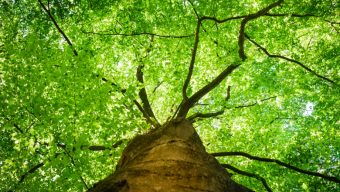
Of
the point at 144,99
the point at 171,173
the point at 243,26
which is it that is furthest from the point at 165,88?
the point at 171,173

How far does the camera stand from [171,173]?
3352 mm

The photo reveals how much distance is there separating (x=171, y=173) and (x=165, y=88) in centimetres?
1119

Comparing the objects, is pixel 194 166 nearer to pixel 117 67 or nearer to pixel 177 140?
pixel 177 140

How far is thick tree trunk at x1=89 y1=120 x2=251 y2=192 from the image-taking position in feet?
10.3

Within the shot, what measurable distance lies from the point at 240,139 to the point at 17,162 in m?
8.33

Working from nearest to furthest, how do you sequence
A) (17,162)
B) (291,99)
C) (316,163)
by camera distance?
(17,162), (316,163), (291,99)

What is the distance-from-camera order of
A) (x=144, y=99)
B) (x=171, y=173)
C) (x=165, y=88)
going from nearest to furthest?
(x=171, y=173) → (x=144, y=99) → (x=165, y=88)

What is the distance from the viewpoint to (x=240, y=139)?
11945mm

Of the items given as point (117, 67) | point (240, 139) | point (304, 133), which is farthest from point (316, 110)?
point (117, 67)

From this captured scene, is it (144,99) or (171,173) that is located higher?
(144,99)

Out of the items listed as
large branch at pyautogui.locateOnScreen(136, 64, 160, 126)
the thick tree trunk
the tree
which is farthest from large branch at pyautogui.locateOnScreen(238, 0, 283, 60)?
the thick tree trunk

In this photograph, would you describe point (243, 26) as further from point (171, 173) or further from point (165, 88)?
point (165, 88)

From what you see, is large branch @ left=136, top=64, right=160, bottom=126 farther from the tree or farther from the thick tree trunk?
the thick tree trunk

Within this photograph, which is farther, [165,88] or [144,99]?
[165,88]
